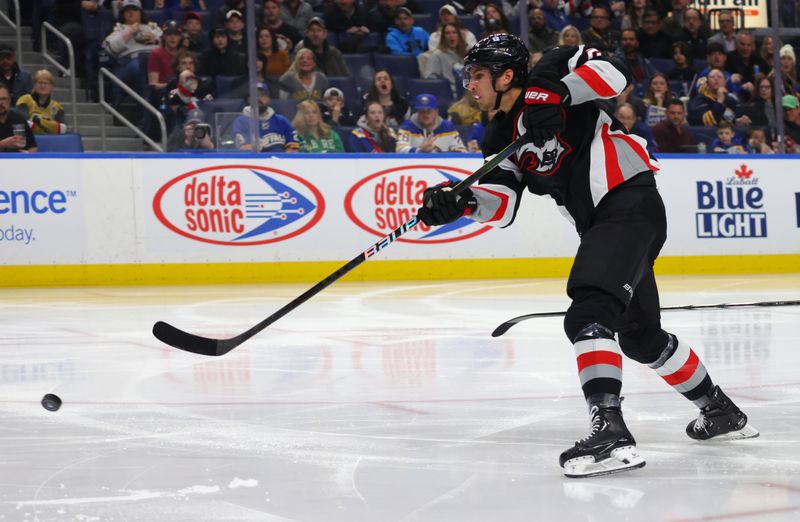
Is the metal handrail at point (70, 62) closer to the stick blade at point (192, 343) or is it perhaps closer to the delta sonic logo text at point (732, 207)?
the delta sonic logo text at point (732, 207)

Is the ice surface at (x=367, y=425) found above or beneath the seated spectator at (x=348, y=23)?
beneath

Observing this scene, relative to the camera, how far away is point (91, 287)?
9.19 m

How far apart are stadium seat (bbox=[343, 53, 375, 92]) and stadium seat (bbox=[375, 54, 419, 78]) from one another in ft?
0.26

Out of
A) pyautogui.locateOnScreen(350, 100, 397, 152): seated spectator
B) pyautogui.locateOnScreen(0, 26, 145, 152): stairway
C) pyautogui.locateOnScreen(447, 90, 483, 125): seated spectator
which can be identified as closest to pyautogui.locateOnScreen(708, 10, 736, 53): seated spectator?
pyautogui.locateOnScreen(447, 90, 483, 125): seated spectator

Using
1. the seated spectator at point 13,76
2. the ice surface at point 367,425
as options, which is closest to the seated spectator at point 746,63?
the ice surface at point 367,425

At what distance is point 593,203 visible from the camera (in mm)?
2959

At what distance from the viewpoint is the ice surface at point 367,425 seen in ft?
7.82

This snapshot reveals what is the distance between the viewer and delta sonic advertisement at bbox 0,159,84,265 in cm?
912

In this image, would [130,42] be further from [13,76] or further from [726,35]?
[726,35]

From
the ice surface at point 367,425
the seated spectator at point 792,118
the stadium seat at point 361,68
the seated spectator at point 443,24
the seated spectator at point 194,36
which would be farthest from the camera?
the seated spectator at point 792,118

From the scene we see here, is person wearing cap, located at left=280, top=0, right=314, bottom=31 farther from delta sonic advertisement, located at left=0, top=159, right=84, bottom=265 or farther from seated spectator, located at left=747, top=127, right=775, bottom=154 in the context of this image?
seated spectator, located at left=747, top=127, right=775, bottom=154

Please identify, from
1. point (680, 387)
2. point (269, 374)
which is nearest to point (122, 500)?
point (680, 387)

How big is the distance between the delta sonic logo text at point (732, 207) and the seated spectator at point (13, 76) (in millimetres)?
5767

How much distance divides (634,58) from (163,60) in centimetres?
442
